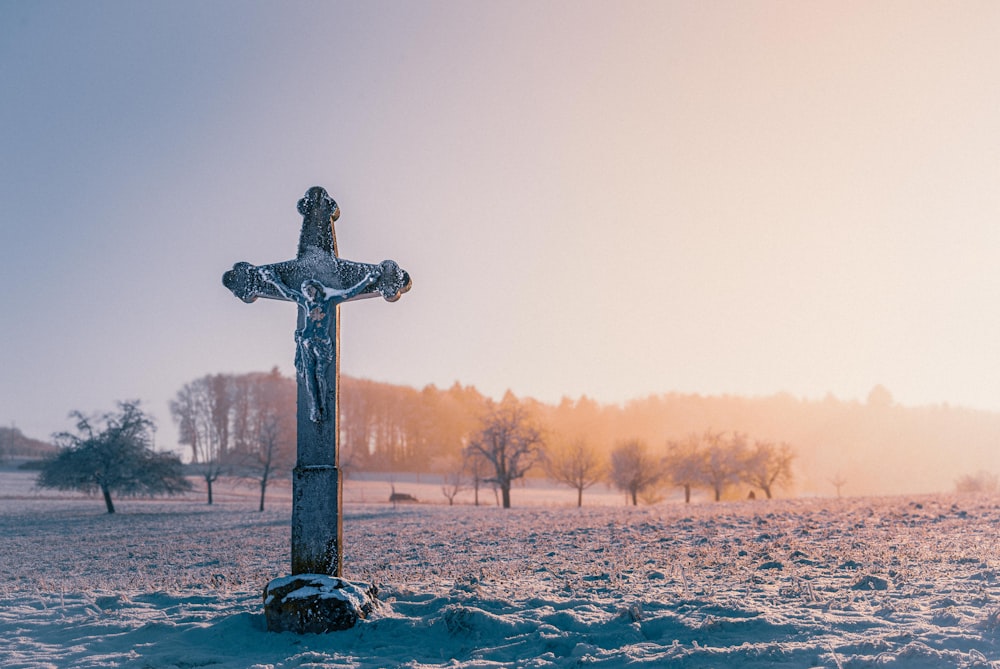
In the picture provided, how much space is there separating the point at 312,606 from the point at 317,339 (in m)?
3.13

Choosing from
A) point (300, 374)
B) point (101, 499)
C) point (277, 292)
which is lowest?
point (101, 499)

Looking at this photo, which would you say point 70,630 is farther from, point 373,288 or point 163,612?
point 373,288

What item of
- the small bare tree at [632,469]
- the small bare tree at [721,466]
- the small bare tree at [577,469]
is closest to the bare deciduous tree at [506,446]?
the small bare tree at [577,469]

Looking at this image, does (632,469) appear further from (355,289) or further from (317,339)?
(317,339)

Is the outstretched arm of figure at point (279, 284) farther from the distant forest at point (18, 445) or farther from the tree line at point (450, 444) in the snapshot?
the distant forest at point (18, 445)

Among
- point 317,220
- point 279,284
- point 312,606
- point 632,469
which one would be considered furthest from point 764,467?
point 312,606

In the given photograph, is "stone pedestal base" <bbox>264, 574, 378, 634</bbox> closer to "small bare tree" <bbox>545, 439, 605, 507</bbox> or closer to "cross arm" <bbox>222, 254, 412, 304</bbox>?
"cross arm" <bbox>222, 254, 412, 304</bbox>

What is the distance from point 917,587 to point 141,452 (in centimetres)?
4471

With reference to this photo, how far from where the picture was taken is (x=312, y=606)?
23.0ft

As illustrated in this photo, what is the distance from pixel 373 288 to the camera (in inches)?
332

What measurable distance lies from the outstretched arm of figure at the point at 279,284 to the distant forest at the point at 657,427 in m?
55.3

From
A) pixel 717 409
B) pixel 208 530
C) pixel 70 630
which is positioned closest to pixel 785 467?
pixel 208 530

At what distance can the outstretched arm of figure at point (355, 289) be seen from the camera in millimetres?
8430

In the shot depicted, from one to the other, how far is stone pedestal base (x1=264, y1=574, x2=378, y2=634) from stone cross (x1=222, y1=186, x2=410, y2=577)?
460mm
